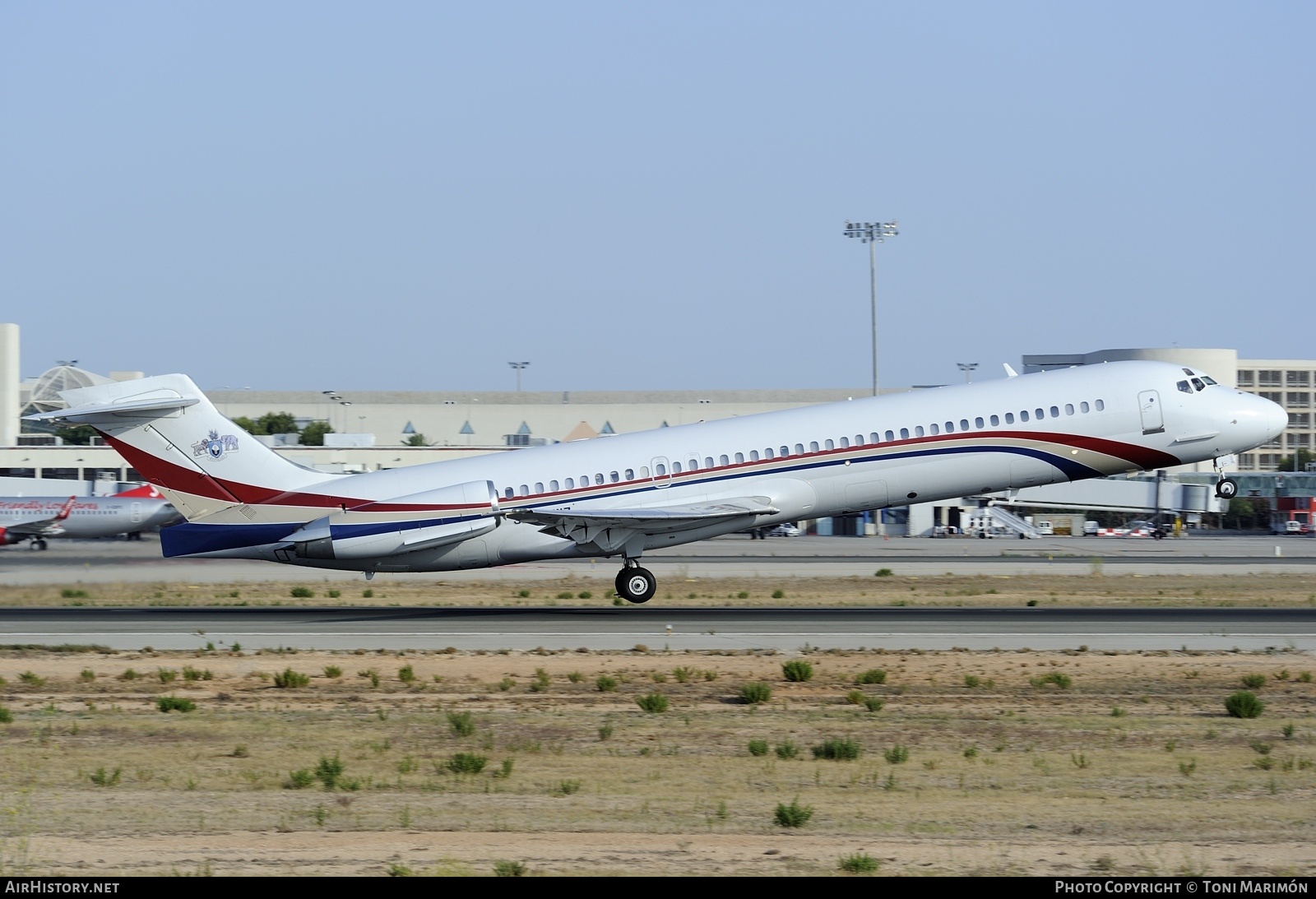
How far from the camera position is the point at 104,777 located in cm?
1468

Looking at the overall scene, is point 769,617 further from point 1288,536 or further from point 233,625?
point 1288,536

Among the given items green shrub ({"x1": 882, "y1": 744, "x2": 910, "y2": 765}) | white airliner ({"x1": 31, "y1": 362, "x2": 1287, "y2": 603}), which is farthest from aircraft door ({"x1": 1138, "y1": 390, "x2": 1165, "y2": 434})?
green shrub ({"x1": 882, "y1": 744, "x2": 910, "y2": 765})

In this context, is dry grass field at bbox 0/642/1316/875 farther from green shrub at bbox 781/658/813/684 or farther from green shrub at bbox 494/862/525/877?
green shrub at bbox 781/658/813/684

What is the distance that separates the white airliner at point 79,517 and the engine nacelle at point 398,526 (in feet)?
139

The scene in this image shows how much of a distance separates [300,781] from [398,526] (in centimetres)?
1770

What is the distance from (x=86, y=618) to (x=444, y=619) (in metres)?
8.80

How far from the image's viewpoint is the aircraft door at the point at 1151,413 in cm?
3203

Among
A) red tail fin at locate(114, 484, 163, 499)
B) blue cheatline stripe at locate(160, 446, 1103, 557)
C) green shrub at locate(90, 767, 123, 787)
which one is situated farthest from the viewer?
red tail fin at locate(114, 484, 163, 499)

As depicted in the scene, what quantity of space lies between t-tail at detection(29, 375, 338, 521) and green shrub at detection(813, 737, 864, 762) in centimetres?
1954

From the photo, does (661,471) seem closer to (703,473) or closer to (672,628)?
(703,473)

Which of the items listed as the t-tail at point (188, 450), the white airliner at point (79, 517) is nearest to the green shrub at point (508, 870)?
the t-tail at point (188, 450)

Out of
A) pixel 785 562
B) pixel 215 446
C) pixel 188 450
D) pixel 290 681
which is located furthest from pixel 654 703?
pixel 785 562

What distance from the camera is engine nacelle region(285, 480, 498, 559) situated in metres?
31.6

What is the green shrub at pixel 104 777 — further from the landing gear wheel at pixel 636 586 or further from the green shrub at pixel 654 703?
the landing gear wheel at pixel 636 586
